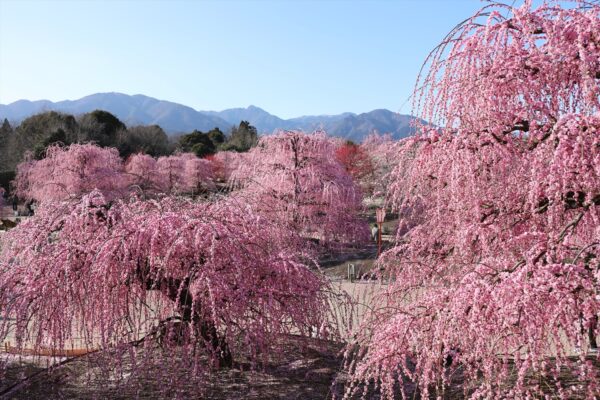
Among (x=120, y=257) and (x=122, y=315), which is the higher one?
(x=120, y=257)

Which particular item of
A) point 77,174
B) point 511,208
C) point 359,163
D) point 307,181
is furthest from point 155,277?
point 359,163

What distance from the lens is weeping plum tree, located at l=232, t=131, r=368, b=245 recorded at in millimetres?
14617

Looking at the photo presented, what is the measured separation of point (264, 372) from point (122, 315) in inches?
65.6

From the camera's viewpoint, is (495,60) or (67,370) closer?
(495,60)

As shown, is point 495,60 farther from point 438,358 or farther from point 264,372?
point 264,372

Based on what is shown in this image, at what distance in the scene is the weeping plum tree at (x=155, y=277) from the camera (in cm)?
497

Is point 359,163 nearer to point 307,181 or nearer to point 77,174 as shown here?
point 77,174

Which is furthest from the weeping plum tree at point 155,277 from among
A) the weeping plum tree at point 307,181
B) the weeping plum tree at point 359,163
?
the weeping plum tree at point 359,163

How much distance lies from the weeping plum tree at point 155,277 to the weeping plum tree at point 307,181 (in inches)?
335

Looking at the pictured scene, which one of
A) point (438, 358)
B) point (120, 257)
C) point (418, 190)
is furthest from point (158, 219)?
point (438, 358)

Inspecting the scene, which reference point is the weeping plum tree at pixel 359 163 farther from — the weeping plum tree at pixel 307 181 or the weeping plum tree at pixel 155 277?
the weeping plum tree at pixel 155 277

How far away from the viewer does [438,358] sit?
354 cm

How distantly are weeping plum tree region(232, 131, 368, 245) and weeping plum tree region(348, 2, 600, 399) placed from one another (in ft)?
30.9

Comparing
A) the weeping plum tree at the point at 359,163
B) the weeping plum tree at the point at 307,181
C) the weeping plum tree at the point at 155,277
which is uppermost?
the weeping plum tree at the point at 359,163
